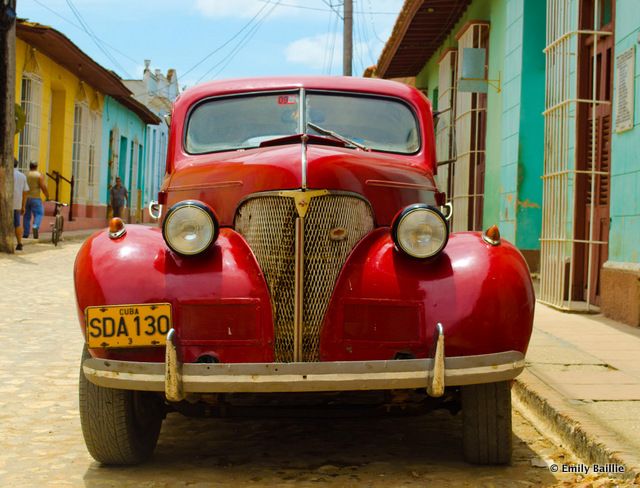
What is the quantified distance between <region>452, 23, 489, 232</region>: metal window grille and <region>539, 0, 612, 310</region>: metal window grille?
13.5 ft

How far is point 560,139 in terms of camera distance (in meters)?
9.65

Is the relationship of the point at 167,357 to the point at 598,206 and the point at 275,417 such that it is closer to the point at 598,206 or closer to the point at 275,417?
the point at 275,417

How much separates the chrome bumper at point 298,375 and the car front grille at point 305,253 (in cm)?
26

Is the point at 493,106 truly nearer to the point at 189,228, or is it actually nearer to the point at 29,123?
the point at 189,228

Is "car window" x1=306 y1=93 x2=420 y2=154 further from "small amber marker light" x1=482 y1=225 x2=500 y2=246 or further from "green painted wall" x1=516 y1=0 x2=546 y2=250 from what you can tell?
"green painted wall" x1=516 y1=0 x2=546 y2=250

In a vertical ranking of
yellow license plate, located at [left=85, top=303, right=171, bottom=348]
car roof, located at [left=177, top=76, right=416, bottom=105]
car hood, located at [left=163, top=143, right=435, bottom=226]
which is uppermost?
car roof, located at [left=177, top=76, right=416, bottom=105]

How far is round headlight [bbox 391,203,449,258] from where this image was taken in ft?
12.2

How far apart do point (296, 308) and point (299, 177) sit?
1.78 feet

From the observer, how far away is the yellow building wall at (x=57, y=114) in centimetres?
2138

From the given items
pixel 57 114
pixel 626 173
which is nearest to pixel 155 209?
pixel 626 173

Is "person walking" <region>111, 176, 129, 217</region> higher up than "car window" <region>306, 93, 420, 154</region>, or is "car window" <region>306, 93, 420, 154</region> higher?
"person walking" <region>111, 176, 129, 217</region>

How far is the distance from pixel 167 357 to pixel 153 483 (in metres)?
0.58

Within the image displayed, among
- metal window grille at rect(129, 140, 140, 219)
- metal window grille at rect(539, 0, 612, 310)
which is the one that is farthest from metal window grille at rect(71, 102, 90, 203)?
metal window grille at rect(539, 0, 612, 310)

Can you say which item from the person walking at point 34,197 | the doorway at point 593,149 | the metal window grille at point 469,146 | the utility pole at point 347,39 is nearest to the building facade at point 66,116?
the person walking at point 34,197
